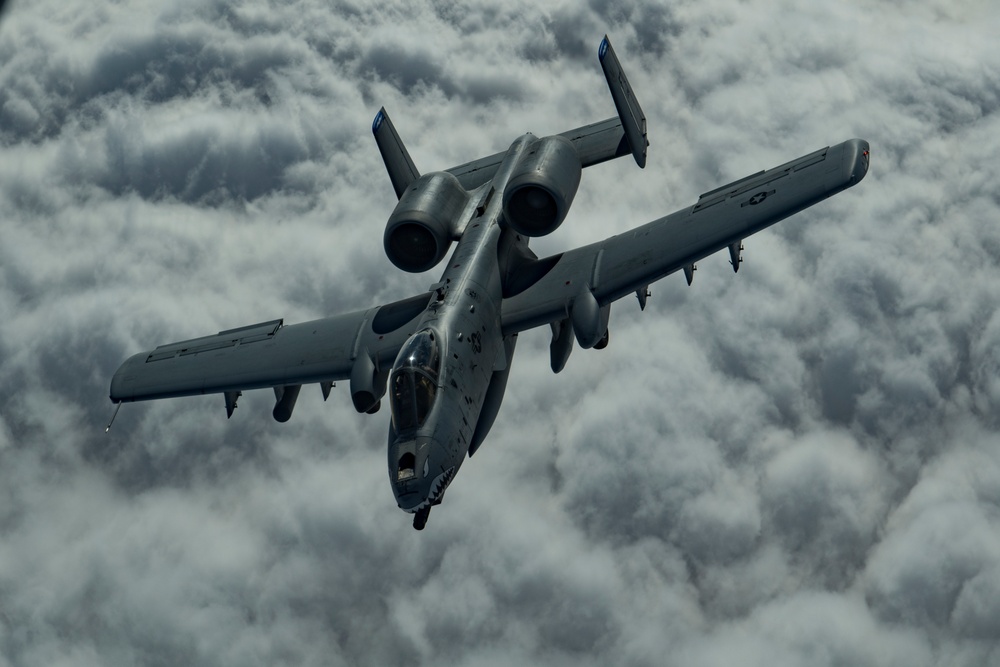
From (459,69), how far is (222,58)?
19.4 metres

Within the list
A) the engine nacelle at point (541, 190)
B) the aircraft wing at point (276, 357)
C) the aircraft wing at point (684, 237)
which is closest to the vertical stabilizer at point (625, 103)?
the engine nacelle at point (541, 190)

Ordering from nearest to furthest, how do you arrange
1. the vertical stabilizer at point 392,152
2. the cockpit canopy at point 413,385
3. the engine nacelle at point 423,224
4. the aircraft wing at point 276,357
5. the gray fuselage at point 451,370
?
the gray fuselage at point 451,370
the cockpit canopy at point 413,385
the aircraft wing at point 276,357
the engine nacelle at point 423,224
the vertical stabilizer at point 392,152

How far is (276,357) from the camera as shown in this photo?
2753cm

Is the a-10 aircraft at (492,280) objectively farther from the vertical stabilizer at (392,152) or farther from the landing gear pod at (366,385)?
the vertical stabilizer at (392,152)

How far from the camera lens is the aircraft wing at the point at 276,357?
26.8 metres

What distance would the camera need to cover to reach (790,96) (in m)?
68.0

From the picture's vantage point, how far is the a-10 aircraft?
84.6 feet

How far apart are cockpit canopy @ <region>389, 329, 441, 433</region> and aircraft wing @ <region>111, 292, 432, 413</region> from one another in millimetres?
3826

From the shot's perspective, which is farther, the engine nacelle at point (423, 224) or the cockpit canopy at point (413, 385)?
the engine nacelle at point (423, 224)

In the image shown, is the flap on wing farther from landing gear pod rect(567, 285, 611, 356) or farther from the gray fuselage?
landing gear pod rect(567, 285, 611, 356)

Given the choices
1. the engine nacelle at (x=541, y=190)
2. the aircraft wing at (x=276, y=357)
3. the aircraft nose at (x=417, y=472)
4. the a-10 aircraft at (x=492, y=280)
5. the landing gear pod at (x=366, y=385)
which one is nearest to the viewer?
the aircraft nose at (x=417, y=472)

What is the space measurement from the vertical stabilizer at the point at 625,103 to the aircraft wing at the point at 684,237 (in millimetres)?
3414

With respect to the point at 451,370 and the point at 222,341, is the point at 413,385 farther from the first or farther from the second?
the point at 222,341

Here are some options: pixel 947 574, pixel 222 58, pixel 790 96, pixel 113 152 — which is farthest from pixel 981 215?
pixel 113 152
